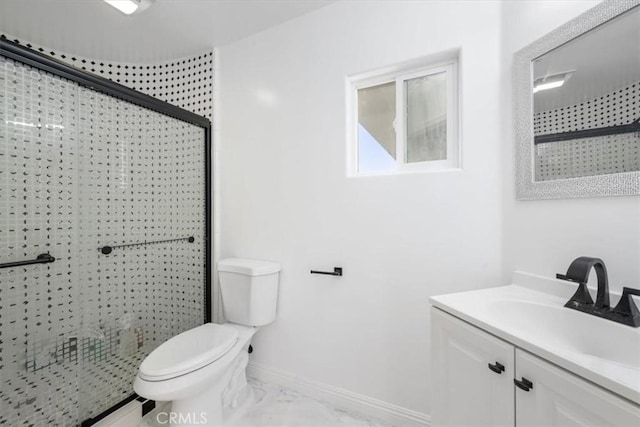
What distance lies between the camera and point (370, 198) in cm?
150

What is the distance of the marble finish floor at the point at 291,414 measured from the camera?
4.77 feet

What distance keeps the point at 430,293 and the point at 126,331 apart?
1.87 m

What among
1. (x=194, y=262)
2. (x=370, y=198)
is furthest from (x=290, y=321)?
(x=370, y=198)

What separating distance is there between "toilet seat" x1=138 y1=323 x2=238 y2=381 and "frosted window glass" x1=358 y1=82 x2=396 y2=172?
1.34 meters

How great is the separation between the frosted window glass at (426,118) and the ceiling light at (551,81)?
0.41 m

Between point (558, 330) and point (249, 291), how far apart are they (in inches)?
60.8

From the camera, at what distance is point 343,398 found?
61.7 inches

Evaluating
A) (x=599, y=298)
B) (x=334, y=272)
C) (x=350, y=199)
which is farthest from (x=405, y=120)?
(x=599, y=298)

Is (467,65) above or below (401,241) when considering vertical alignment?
above

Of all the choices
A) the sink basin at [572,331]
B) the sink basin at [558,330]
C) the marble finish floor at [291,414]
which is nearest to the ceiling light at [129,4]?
the sink basin at [558,330]

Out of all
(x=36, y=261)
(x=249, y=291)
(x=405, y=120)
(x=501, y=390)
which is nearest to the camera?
(x=501, y=390)

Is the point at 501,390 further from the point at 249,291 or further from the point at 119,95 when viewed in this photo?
the point at 119,95

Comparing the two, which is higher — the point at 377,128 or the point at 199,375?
the point at 377,128

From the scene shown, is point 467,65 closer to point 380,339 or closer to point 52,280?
point 380,339
